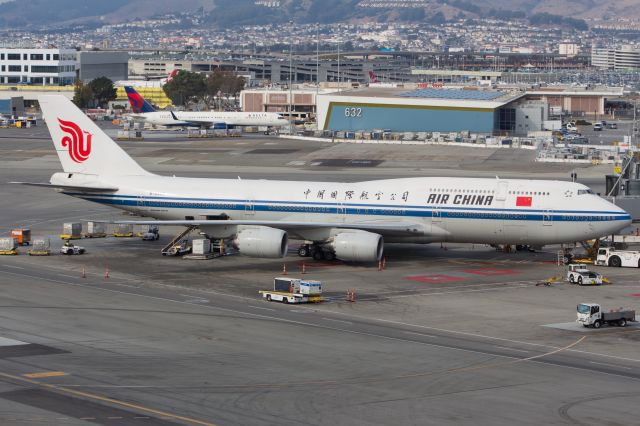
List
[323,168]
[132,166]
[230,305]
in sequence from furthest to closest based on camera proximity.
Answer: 1. [323,168]
2. [132,166]
3. [230,305]

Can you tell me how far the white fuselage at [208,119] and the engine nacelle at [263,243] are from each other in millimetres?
130192

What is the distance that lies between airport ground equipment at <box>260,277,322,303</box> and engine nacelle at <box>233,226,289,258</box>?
23.6 feet

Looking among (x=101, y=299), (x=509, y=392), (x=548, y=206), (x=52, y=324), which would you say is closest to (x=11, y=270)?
(x=101, y=299)

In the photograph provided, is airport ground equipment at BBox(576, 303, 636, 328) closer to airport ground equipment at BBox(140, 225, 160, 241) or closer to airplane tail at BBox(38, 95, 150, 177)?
airplane tail at BBox(38, 95, 150, 177)

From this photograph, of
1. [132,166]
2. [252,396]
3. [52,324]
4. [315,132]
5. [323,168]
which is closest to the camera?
[252,396]

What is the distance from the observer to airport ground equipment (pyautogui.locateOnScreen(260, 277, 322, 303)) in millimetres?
55422

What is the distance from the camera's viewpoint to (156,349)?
44.9m

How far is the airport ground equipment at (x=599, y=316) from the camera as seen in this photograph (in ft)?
164

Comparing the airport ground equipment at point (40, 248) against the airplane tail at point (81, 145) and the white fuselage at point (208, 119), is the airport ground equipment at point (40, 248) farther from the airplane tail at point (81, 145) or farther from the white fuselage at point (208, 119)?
the white fuselage at point (208, 119)

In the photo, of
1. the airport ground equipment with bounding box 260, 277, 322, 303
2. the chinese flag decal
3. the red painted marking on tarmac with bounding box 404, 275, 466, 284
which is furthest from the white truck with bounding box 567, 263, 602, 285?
the airport ground equipment with bounding box 260, 277, 322, 303

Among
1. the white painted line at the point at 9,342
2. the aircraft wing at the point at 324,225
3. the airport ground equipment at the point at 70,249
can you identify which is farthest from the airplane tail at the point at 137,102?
the white painted line at the point at 9,342

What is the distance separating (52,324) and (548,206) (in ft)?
95.8

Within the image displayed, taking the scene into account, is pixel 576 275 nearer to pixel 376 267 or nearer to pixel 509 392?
pixel 376 267

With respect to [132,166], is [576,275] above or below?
below
